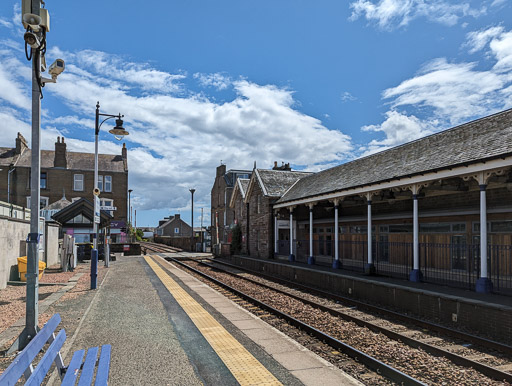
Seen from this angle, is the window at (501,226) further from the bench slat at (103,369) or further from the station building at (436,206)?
the bench slat at (103,369)

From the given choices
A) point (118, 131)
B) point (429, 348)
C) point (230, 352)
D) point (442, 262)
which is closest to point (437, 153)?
point (442, 262)

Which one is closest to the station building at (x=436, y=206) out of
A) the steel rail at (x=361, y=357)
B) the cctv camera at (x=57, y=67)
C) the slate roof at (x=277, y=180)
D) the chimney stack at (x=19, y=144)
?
the slate roof at (x=277, y=180)

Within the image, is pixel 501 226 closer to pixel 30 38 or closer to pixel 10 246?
pixel 30 38

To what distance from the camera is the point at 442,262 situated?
14.3 meters

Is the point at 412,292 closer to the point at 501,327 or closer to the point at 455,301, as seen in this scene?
the point at 455,301

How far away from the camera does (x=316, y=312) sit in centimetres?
1084

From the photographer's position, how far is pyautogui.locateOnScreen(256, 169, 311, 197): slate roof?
27.6 metres

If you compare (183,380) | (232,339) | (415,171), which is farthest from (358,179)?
(183,380)

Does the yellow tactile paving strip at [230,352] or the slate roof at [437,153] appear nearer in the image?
the yellow tactile paving strip at [230,352]

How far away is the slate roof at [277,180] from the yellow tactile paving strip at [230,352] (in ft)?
56.6

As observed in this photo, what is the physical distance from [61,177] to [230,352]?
143 feet

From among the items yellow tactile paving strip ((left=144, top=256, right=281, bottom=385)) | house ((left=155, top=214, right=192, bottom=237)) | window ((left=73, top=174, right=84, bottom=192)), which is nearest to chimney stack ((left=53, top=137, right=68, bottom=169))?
window ((left=73, top=174, right=84, bottom=192))

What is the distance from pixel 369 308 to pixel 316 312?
5.46 feet

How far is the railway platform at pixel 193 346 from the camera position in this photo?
18.3 ft
